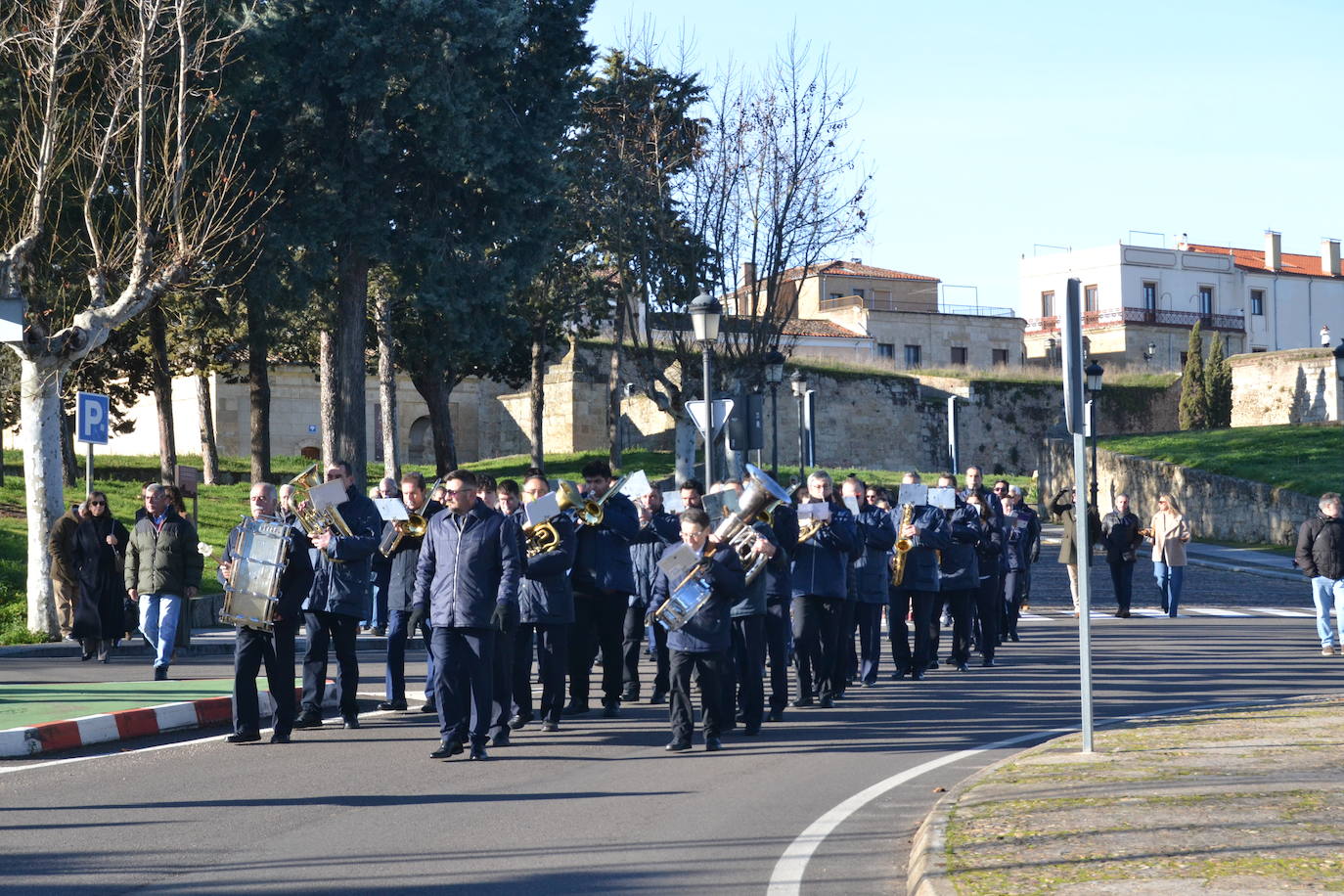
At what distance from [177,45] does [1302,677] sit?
16.5m

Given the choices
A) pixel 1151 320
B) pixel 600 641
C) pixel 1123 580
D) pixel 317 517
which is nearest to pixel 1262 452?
pixel 1123 580

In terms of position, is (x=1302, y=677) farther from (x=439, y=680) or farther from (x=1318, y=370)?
(x=1318, y=370)

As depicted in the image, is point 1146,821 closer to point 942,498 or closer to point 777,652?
point 777,652

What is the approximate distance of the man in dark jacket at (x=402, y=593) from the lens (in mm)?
12703

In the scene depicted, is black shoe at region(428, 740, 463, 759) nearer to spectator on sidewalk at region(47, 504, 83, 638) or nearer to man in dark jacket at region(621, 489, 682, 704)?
man in dark jacket at region(621, 489, 682, 704)

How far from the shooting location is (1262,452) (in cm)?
4400

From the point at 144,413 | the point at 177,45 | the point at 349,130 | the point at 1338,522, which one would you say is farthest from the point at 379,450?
the point at 1338,522

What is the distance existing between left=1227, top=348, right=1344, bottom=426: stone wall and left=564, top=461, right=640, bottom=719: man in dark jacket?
4601 cm

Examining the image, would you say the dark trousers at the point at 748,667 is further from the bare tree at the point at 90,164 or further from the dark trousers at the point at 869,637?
the bare tree at the point at 90,164

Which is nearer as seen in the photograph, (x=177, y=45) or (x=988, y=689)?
(x=988, y=689)

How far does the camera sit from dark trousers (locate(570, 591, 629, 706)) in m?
12.8

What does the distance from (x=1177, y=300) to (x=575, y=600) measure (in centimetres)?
7424

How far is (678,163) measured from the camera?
3450 cm


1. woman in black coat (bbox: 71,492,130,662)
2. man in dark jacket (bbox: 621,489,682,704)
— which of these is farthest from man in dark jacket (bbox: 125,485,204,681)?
man in dark jacket (bbox: 621,489,682,704)
